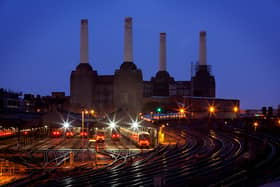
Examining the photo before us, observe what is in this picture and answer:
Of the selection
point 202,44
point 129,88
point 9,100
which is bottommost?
point 9,100

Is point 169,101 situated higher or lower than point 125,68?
lower

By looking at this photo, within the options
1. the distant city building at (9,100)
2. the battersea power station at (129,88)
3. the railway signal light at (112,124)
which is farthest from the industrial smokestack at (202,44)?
the railway signal light at (112,124)

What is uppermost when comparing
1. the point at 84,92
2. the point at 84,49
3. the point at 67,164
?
the point at 84,49

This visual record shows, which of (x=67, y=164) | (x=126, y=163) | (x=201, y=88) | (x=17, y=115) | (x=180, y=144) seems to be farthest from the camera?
(x=201, y=88)

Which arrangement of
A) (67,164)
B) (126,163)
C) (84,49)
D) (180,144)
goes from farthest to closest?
1. (84,49)
2. (180,144)
3. (67,164)
4. (126,163)

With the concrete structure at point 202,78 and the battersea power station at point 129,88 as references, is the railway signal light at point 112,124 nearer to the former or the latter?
the battersea power station at point 129,88

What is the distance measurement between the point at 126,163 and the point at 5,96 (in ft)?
288

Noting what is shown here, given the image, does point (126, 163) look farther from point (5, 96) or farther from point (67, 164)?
point (5, 96)

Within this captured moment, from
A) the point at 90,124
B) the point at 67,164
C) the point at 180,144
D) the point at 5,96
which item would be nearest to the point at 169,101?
the point at 5,96

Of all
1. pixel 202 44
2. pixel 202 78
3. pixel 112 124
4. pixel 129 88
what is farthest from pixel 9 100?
pixel 112 124

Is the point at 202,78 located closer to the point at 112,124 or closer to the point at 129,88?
the point at 129,88

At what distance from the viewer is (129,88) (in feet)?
367

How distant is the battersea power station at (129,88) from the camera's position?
103625 millimetres

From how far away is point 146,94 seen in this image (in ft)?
427
